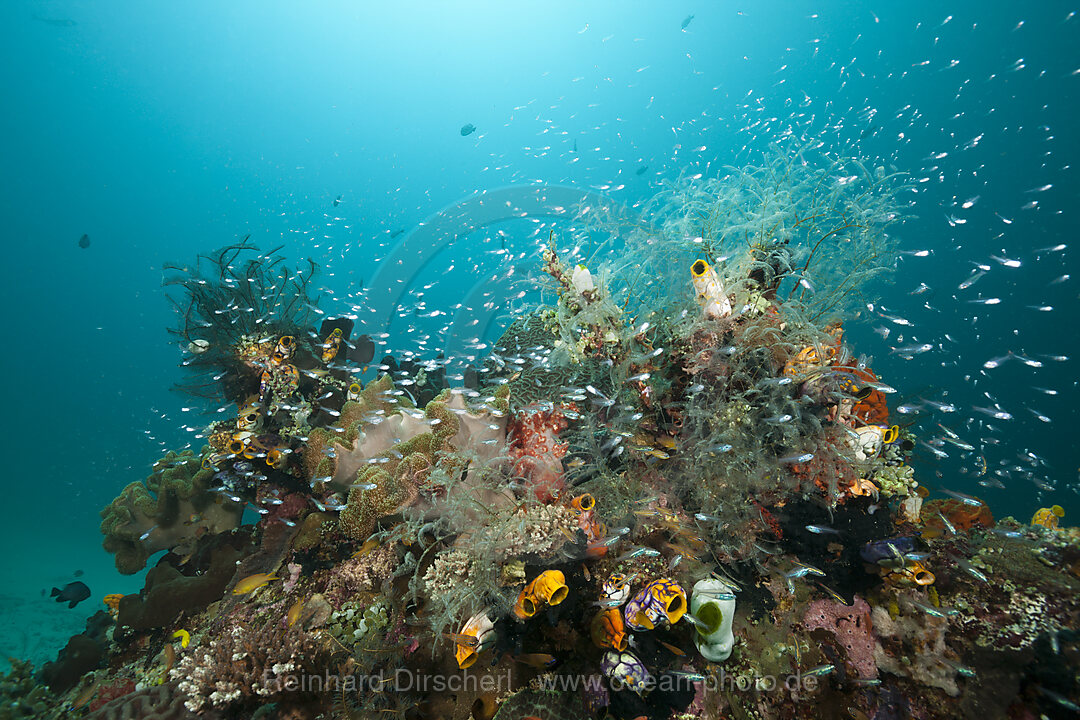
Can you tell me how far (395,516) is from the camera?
175 inches

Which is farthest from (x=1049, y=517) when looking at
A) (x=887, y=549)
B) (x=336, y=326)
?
(x=336, y=326)

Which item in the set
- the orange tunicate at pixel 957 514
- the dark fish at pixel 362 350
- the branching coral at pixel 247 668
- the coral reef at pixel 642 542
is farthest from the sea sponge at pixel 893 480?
the dark fish at pixel 362 350

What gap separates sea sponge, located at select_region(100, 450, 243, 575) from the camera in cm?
655

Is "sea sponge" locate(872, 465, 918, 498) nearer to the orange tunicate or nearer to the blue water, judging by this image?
the orange tunicate

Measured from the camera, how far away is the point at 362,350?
841 cm

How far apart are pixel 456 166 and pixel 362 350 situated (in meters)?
82.5

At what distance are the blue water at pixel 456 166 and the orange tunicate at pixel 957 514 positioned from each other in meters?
23.5

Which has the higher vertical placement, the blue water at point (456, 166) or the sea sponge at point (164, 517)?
the blue water at point (456, 166)

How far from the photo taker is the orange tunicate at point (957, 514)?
458 cm

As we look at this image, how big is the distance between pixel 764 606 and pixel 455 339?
6.84 metres

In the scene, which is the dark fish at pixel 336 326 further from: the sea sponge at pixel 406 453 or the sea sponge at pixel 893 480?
the sea sponge at pixel 893 480

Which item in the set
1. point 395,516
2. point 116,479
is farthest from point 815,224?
point 116,479

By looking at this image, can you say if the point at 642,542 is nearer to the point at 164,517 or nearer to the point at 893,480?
the point at 893,480
